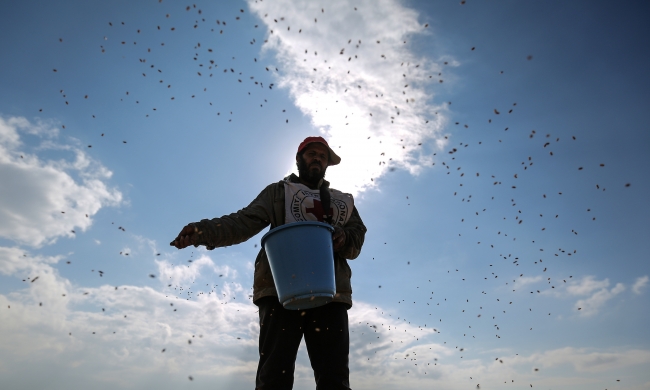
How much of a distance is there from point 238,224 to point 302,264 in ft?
3.55

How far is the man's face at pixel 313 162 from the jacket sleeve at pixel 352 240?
76 cm

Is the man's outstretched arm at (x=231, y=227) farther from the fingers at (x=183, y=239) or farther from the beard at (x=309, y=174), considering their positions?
the beard at (x=309, y=174)

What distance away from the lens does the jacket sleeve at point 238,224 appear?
506 centimetres

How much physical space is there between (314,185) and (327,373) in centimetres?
234

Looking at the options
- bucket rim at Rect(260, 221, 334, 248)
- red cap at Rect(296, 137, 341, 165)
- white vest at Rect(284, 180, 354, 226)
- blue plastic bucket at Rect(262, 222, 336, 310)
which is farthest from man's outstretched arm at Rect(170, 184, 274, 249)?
red cap at Rect(296, 137, 341, 165)

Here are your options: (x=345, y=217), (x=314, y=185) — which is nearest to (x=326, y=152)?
(x=314, y=185)

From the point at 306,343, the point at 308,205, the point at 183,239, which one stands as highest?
the point at 308,205

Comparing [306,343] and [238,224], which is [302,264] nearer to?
[306,343]

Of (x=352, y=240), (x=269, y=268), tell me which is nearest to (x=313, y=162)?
(x=352, y=240)

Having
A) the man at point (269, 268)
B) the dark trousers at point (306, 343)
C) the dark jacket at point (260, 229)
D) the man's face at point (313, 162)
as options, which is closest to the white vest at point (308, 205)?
the man at point (269, 268)

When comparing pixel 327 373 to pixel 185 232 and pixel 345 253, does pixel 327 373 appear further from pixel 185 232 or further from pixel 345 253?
pixel 185 232

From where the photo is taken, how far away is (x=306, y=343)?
5.00 m

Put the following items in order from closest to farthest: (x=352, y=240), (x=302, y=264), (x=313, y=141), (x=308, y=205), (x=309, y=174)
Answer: (x=302, y=264), (x=352, y=240), (x=308, y=205), (x=309, y=174), (x=313, y=141)

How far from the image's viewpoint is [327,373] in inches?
181
